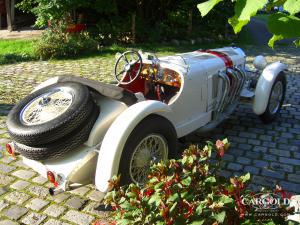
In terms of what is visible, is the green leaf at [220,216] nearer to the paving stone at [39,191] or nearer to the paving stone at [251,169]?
the paving stone at [39,191]

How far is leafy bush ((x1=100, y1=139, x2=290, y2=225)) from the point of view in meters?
2.09

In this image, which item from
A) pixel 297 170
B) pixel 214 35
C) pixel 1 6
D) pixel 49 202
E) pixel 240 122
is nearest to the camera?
pixel 49 202

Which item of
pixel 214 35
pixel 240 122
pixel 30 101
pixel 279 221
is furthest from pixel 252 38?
pixel 279 221

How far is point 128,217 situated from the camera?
218cm

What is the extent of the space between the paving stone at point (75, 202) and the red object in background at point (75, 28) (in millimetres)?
9460

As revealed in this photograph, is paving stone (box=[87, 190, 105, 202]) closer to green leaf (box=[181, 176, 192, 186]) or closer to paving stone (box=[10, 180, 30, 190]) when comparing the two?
paving stone (box=[10, 180, 30, 190])

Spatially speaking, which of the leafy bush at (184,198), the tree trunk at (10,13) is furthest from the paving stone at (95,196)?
the tree trunk at (10,13)

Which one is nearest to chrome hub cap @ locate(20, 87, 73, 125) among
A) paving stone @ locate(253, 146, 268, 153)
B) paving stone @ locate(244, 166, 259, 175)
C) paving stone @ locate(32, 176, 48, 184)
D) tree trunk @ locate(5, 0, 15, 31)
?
paving stone @ locate(32, 176, 48, 184)

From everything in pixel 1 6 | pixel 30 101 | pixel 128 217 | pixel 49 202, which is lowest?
pixel 49 202

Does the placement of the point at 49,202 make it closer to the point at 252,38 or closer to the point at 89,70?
the point at 89,70

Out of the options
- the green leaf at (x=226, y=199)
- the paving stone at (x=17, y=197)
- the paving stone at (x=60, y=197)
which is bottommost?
the paving stone at (x=60, y=197)

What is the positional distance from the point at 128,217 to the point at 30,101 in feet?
6.92

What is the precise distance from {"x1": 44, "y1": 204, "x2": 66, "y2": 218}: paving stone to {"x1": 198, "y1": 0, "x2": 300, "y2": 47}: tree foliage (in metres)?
2.57

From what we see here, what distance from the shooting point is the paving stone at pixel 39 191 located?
391 centimetres
